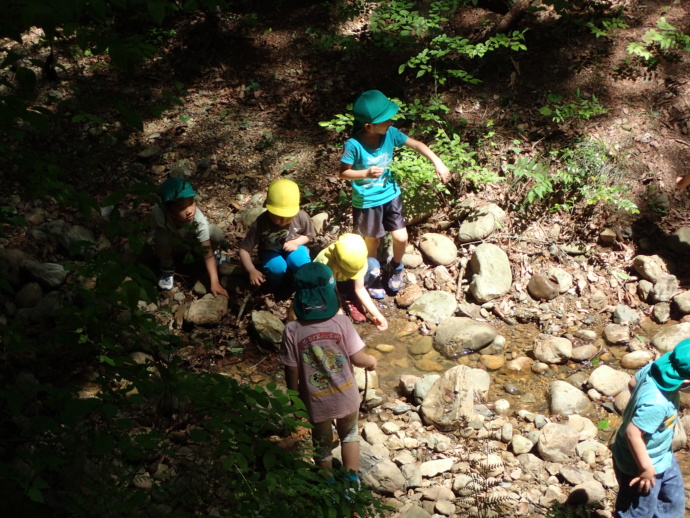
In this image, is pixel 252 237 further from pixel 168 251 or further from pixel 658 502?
pixel 658 502

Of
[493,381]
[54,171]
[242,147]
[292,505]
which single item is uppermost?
[54,171]

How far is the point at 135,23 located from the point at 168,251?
4741 millimetres

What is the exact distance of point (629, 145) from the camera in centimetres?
599

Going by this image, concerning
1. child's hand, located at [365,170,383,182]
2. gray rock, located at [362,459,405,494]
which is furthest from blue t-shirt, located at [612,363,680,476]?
child's hand, located at [365,170,383,182]

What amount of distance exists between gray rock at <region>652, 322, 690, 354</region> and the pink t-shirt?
287 centimetres

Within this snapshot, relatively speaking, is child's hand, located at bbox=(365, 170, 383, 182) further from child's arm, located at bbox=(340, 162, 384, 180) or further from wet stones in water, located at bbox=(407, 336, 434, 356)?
wet stones in water, located at bbox=(407, 336, 434, 356)

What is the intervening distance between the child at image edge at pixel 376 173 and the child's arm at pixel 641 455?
2.53 metres

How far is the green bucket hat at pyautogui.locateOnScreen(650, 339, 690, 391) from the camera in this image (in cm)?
279

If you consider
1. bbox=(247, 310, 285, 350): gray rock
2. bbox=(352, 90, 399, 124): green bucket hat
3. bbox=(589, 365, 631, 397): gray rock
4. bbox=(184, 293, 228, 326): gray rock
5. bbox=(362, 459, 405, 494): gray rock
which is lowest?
bbox=(589, 365, 631, 397): gray rock

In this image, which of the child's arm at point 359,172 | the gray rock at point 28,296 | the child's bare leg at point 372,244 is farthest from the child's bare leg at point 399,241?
the gray rock at point 28,296

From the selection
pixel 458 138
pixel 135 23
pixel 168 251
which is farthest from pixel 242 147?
pixel 135 23

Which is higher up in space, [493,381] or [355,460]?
[355,460]

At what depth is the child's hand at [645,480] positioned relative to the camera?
9.72 ft

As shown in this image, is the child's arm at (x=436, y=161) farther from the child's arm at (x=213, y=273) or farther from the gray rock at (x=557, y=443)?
the gray rock at (x=557, y=443)
